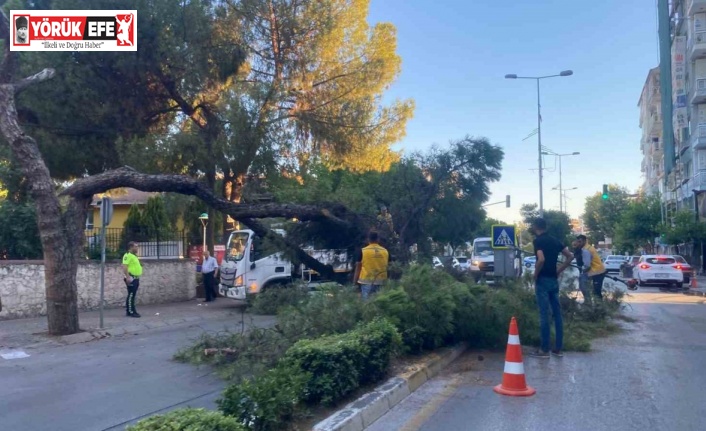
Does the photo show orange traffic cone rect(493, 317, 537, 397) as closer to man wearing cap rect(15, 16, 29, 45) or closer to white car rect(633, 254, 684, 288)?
man wearing cap rect(15, 16, 29, 45)

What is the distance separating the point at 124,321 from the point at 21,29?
308 inches

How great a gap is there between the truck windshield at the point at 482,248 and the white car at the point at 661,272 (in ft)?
21.0

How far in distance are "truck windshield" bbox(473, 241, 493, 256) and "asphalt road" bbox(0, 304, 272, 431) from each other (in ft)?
66.4

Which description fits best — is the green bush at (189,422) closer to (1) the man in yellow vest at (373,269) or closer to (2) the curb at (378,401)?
(2) the curb at (378,401)

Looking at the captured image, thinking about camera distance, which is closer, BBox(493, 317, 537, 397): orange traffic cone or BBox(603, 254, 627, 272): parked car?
BBox(493, 317, 537, 397): orange traffic cone

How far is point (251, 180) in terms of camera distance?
67.8 feet

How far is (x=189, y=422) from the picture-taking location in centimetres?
473

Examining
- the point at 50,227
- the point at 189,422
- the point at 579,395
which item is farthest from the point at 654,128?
the point at 189,422

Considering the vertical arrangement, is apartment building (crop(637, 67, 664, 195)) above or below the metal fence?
above

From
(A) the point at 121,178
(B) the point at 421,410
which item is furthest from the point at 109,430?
(A) the point at 121,178

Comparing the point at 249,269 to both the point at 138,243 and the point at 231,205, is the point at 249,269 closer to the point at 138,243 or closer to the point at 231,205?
the point at 231,205

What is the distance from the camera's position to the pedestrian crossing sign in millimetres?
15414

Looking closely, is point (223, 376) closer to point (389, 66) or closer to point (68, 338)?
point (68, 338)

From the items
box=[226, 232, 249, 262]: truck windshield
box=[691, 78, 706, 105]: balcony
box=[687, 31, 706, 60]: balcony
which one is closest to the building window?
box=[226, 232, 249, 262]: truck windshield
